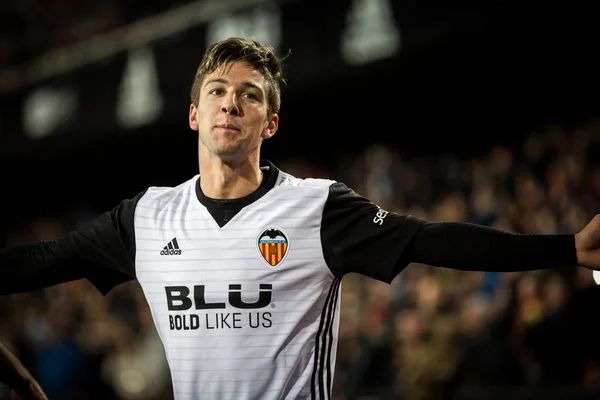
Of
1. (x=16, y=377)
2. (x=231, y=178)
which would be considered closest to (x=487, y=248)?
(x=231, y=178)

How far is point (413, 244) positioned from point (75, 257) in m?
1.42

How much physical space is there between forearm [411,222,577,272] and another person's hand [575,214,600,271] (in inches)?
0.9

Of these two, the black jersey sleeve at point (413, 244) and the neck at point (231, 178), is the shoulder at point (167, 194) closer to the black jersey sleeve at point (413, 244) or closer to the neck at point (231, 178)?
the neck at point (231, 178)

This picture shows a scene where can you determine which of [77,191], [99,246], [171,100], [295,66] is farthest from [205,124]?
[77,191]

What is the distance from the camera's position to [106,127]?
1455 centimetres

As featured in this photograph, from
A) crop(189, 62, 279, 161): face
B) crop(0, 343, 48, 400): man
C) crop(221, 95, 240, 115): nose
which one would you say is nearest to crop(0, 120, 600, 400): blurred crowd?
crop(189, 62, 279, 161): face

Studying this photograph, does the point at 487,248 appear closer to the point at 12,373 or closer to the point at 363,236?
the point at 363,236

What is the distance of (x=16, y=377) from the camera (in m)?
3.85

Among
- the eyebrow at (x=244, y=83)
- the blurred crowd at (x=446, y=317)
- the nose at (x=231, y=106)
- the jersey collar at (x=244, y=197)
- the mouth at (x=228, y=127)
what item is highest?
the eyebrow at (x=244, y=83)

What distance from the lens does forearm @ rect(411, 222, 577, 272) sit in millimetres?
3191

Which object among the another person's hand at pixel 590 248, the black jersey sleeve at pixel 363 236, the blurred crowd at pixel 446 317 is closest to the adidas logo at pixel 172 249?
the black jersey sleeve at pixel 363 236

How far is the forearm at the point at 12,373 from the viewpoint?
12.5 feet

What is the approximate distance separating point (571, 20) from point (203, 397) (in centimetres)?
742

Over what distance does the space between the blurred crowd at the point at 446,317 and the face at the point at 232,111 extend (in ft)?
12.7
